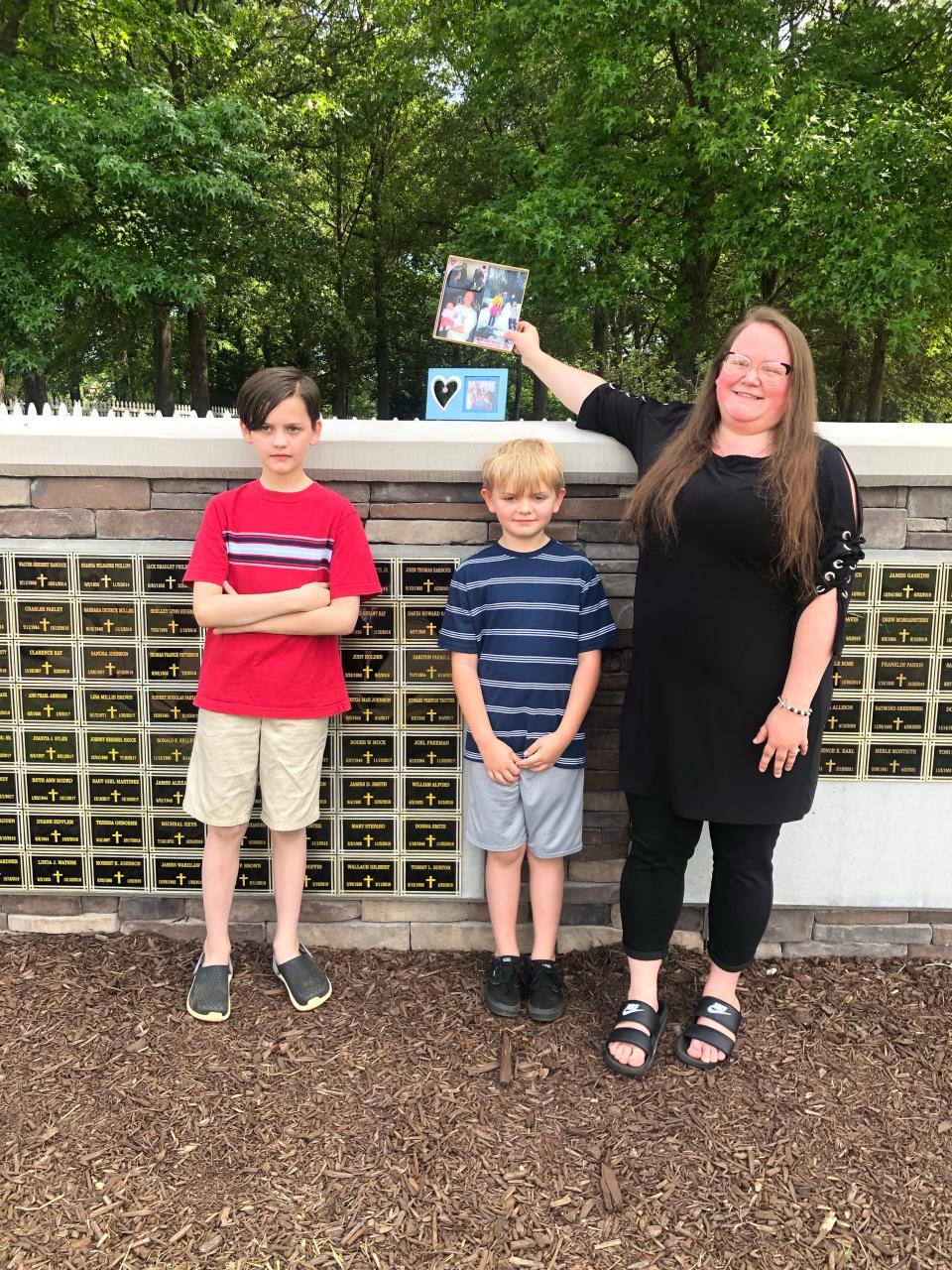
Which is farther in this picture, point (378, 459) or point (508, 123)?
point (508, 123)

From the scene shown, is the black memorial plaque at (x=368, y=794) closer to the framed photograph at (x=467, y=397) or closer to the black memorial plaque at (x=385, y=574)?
the black memorial plaque at (x=385, y=574)

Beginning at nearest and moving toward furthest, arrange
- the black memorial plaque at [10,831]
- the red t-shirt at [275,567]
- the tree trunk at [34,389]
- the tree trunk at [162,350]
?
the red t-shirt at [275,567] → the black memorial plaque at [10,831] → the tree trunk at [34,389] → the tree trunk at [162,350]

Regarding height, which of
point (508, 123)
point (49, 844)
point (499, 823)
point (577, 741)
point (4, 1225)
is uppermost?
point (508, 123)

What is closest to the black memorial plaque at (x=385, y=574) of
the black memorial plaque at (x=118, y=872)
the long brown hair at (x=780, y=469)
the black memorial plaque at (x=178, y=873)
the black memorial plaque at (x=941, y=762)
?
the long brown hair at (x=780, y=469)

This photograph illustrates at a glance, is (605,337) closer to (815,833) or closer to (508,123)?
(508,123)

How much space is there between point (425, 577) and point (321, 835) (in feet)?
3.15

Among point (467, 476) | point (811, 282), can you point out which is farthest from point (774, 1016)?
point (811, 282)

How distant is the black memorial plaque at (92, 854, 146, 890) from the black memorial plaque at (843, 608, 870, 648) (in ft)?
8.23

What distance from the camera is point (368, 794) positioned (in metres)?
3.15

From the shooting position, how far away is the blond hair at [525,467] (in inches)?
103

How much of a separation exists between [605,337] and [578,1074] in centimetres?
1922

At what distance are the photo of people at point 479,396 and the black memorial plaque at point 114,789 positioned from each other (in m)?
1.70

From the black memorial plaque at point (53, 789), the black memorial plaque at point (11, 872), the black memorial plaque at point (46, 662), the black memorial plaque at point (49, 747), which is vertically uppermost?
the black memorial plaque at point (46, 662)

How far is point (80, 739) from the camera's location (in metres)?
3.13
